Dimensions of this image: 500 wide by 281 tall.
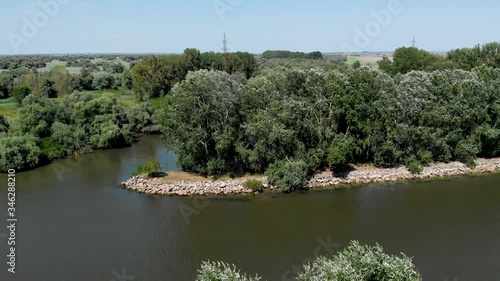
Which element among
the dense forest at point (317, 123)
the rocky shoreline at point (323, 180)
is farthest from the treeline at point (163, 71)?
the rocky shoreline at point (323, 180)

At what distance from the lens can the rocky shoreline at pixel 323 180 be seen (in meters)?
31.7

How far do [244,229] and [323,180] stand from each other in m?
9.72

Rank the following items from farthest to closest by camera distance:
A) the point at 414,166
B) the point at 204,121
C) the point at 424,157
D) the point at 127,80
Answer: the point at 127,80 < the point at 424,157 < the point at 414,166 < the point at 204,121

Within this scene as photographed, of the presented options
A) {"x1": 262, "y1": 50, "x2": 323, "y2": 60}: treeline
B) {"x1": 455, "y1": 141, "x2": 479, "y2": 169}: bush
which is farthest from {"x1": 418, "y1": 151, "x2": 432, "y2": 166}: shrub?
{"x1": 262, "y1": 50, "x2": 323, "y2": 60}: treeline

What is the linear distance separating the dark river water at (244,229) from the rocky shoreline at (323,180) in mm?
1024

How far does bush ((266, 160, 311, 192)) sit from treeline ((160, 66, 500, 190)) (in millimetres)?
80

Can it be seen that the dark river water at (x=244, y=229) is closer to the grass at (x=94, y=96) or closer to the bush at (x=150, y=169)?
the bush at (x=150, y=169)

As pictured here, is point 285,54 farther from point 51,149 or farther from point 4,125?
point 51,149

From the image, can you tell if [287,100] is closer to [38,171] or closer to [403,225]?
[403,225]

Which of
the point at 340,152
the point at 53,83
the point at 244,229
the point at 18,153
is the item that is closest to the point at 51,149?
the point at 18,153

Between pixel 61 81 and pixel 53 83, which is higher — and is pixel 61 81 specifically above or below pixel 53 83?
above

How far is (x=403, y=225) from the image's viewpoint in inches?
1010

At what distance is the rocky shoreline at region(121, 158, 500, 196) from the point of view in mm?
31656

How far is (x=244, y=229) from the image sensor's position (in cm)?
2569
